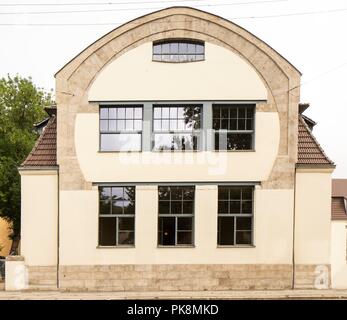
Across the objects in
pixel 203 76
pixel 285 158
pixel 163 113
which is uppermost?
pixel 203 76

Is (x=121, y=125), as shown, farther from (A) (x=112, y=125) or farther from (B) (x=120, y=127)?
(A) (x=112, y=125)

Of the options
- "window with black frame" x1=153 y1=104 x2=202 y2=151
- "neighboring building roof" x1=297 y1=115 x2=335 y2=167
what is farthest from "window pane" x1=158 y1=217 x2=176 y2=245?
"neighboring building roof" x1=297 y1=115 x2=335 y2=167

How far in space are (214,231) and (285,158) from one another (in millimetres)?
3507

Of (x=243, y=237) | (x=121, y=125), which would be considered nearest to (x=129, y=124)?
(x=121, y=125)

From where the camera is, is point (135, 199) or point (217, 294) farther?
point (135, 199)

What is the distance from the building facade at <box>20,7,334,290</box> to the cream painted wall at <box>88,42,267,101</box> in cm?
→ 3

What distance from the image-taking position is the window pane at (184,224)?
39.5 ft

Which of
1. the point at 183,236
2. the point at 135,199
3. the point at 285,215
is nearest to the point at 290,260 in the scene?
the point at 285,215

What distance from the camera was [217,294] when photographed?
11203 mm

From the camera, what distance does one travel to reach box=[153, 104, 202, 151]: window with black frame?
39.3 feet

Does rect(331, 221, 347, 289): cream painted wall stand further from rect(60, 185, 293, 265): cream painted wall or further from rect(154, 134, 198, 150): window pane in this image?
rect(154, 134, 198, 150): window pane

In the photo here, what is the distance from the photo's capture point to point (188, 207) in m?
12.1
